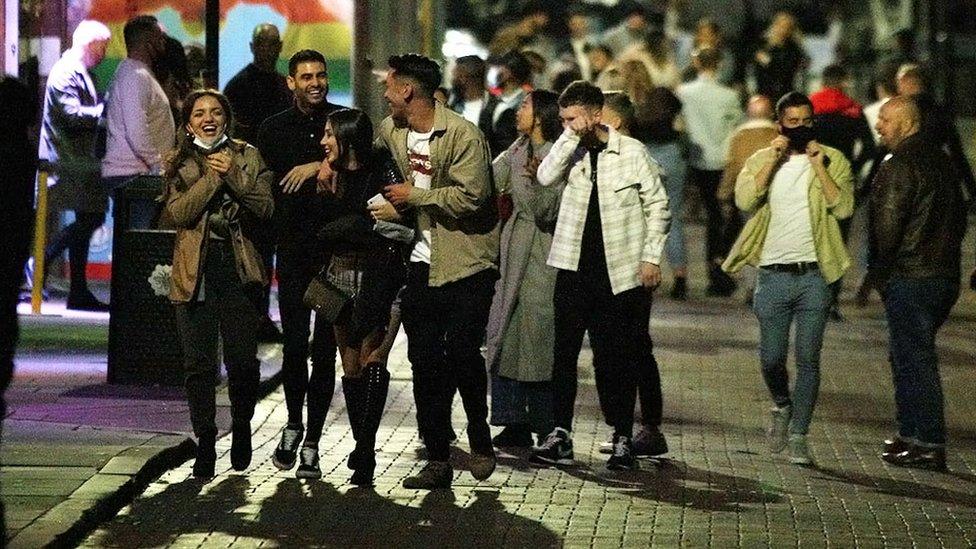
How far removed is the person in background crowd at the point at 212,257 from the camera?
A: 10023 millimetres

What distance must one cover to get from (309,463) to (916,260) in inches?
124

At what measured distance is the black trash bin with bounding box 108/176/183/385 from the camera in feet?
41.7

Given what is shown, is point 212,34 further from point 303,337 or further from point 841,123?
point 841,123

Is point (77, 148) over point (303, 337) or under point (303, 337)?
over

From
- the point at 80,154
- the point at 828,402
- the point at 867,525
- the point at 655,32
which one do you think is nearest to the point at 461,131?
the point at 867,525

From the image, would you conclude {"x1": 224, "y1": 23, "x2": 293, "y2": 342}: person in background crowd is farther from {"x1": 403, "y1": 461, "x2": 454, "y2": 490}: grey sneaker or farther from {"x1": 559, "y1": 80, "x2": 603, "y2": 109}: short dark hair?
{"x1": 403, "y1": 461, "x2": 454, "y2": 490}: grey sneaker

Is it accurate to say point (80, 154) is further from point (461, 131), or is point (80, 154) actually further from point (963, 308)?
point (963, 308)

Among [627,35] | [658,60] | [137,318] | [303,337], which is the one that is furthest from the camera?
[627,35]

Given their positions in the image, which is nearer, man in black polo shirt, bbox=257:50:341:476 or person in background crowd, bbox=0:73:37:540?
person in background crowd, bbox=0:73:37:540

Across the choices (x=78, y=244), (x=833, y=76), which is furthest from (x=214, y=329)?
(x=833, y=76)

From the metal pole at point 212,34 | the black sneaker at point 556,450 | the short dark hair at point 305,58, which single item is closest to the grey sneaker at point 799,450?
the black sneaker at point 556,450

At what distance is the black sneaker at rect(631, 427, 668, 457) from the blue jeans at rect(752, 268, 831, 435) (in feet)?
2.14

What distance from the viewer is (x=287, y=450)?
10.3 meters

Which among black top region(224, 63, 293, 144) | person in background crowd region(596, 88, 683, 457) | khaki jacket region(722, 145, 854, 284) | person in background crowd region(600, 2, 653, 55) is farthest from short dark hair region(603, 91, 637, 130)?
person in background crowd region(600, 2, 653, 55)
